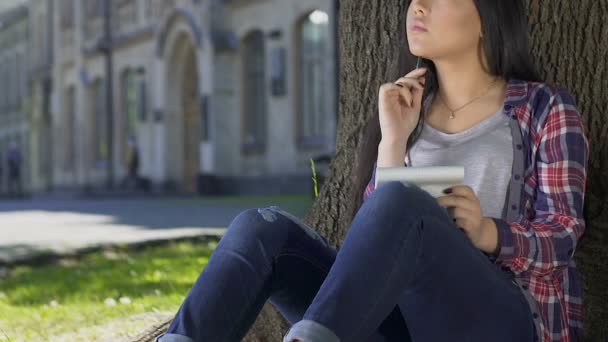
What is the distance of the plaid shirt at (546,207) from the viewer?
2531mm

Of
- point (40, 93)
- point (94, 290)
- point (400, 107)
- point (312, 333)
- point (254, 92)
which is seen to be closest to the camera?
point (312, 333)

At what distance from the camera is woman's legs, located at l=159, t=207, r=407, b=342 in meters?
2.61

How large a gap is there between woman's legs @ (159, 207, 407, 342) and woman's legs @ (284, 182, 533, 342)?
0.69ft

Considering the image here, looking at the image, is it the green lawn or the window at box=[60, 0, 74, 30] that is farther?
A: the window at box=[60, 0, 74, 30]

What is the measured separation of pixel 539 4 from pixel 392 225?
1.61 metres

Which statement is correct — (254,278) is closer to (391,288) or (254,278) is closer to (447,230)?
(391,288)

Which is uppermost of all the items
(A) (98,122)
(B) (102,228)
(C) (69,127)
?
(A) (98,122)

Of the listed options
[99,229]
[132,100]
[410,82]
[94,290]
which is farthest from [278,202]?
[410,82]

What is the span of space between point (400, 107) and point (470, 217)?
569 mm

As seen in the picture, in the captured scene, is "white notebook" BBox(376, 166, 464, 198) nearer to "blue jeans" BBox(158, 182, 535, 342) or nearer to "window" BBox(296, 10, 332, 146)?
"blue jeans" BBox(158, 182, 535, 342)

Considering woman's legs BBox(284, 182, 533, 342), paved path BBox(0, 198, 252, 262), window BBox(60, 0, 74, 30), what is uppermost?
window BBox(60, 0, 74, 30)

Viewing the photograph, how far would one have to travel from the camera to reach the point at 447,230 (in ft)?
8.07

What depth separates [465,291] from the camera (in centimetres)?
248

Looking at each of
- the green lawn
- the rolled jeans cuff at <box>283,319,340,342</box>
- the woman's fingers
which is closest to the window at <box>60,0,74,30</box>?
the green lawn
